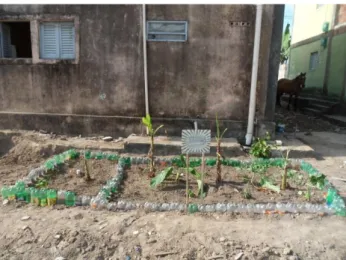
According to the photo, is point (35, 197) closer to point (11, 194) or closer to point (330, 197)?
point (11, 194)

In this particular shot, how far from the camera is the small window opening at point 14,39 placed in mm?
6747

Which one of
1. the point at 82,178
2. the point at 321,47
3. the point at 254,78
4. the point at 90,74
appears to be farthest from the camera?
the point at 321,47

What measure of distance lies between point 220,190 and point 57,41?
488 cm

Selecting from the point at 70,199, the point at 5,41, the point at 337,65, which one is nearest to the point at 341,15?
the point at 337,65

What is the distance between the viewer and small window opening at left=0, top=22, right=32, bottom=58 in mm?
6747

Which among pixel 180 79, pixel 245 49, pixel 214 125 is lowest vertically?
pixel 214 125

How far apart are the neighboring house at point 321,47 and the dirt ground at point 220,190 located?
8.33 m

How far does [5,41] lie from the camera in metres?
6.83

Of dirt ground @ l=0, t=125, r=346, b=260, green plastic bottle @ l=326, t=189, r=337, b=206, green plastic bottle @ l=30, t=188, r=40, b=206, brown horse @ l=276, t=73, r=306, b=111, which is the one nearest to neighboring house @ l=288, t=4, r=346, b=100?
brown horse @ l=276, t=73, r=306, b=111

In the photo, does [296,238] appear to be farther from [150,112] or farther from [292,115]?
[292,115]

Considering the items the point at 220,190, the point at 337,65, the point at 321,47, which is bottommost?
the point at 220,190

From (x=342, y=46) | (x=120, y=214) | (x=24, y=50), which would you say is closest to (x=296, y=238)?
(x=120, y=214)

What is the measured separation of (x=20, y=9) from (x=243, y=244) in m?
6.47

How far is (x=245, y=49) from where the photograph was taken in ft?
19.3
